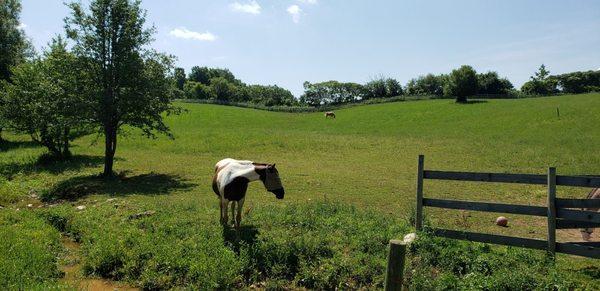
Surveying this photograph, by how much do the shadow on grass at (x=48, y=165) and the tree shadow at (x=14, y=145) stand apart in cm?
978

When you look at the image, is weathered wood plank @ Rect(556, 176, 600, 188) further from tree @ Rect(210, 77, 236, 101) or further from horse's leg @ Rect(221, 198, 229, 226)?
tree @ Rect(210, 77, 236, 101)

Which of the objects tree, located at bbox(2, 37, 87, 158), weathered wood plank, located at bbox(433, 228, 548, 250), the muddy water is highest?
tree, located at bbox(2, 37, 87, 158)

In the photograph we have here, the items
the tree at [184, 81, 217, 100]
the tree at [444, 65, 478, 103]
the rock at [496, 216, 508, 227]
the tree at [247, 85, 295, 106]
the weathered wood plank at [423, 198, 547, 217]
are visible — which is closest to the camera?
the weathered wood plank at [423, 198, 547, 217]

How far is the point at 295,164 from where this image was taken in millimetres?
27766

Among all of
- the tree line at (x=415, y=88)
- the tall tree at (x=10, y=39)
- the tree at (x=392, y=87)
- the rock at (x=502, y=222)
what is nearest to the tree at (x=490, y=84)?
the tree line at (x=415, y=88)

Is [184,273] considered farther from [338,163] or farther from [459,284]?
[338,163]

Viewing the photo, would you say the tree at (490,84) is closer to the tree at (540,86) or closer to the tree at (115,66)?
the tree at (540,86)

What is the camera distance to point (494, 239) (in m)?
9.26

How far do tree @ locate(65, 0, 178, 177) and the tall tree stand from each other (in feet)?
76.9

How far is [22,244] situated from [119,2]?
1634cm

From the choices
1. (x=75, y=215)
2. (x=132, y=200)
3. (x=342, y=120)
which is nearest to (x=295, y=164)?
(x=132, y=200)

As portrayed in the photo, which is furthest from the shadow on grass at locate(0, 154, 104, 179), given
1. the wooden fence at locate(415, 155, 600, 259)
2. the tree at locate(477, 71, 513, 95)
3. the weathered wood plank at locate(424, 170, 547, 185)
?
the tree at locate(477, 71, 513, 95)

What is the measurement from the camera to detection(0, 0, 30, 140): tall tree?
40625 millimetres

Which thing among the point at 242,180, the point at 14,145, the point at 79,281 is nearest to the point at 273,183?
the point at 242,180
